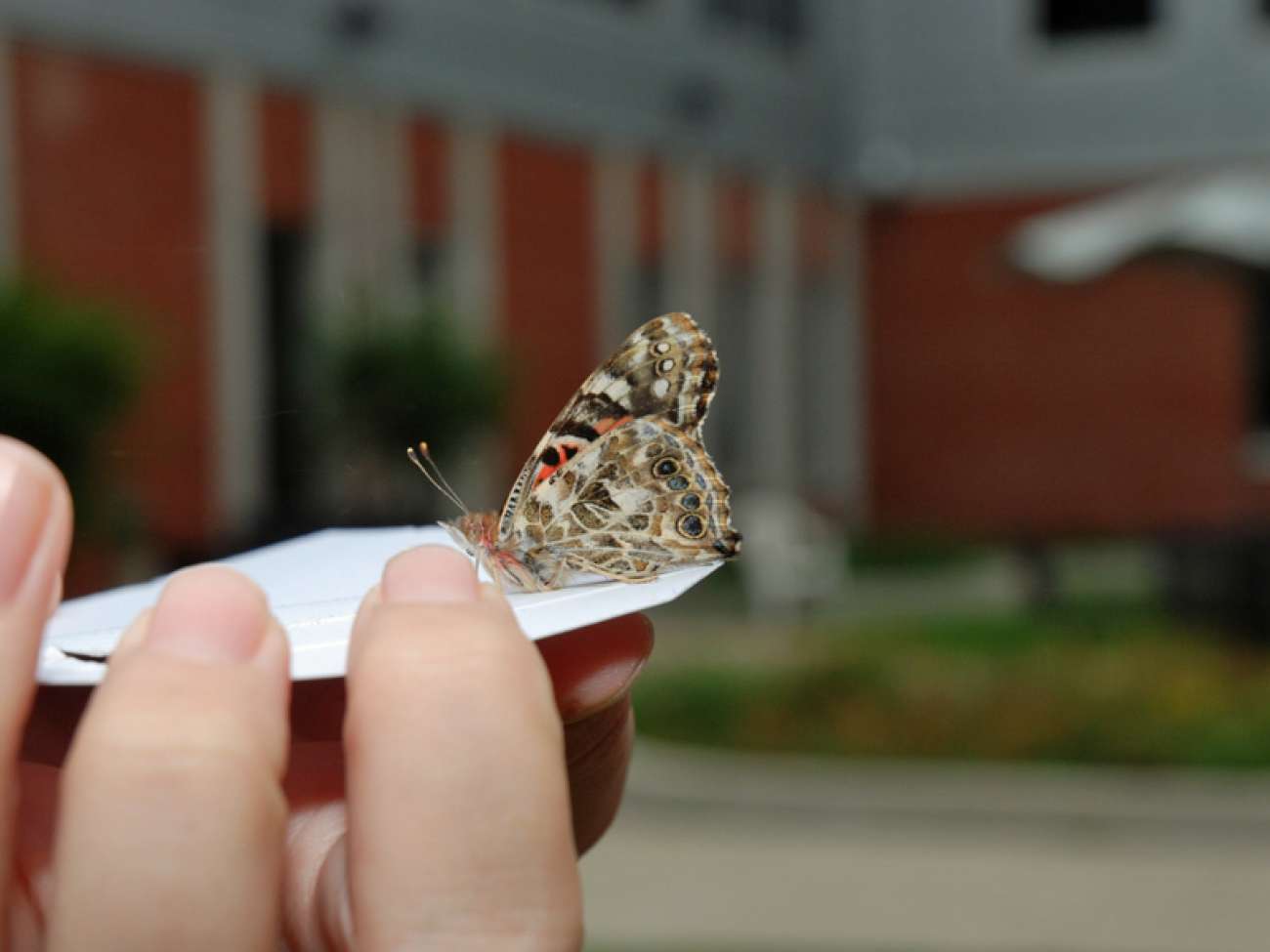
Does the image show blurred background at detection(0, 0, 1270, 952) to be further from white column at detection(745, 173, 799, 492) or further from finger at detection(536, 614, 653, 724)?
finger at detection(536, 614, 653, 724)

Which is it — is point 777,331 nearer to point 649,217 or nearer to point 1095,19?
point 649,217

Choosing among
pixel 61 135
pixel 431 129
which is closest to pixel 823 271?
pixel 431 129

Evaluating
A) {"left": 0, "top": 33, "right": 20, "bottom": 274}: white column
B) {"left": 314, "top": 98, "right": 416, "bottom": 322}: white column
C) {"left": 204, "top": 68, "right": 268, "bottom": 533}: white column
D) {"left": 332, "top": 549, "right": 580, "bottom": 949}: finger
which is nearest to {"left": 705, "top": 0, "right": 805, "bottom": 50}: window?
{"left": 314, "top": 98, "right": 416, "bottom": 322}: white column

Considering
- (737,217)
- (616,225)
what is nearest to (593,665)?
(616,225)

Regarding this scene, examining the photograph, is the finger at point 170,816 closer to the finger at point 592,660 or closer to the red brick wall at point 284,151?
the finger at point 592,660

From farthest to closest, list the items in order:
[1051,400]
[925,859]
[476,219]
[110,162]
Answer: [1051,400] → [476,219] → [110,162] → [925,859]

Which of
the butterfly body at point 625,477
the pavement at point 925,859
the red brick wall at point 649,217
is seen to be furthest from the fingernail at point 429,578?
the red brick wall at point 649,217
